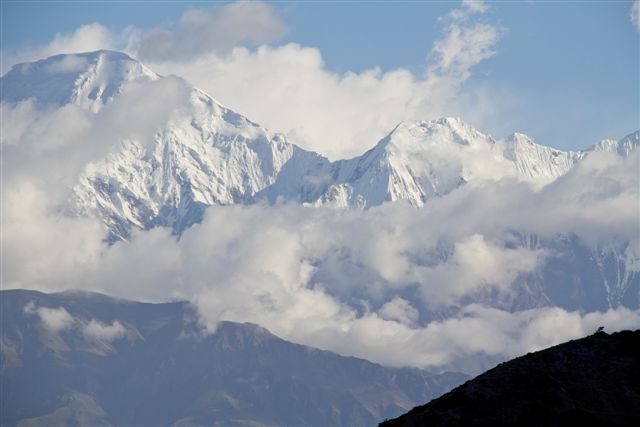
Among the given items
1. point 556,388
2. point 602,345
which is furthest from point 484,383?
point 602,345

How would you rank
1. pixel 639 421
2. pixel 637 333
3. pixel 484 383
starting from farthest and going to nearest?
1. pixel 637 333
2. pixel 484 383
3. pixel 639 421

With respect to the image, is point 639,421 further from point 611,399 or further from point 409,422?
point 409,422

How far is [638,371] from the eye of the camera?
129 meters

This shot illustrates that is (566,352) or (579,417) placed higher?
(566,352)

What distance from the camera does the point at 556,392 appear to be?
124 meters

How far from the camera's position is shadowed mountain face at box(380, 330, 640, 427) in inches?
4722

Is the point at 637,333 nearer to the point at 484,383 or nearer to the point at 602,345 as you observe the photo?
the point at 602,345

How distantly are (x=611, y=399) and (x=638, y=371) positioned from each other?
24.7ft

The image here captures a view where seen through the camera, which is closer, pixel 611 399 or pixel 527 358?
pixel 611 399

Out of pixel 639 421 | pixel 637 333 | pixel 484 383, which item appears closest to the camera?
pixel 639 421

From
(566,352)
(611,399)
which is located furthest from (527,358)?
(611,399)

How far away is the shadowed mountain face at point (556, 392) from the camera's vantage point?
11994 cm

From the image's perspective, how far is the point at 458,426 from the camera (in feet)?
393

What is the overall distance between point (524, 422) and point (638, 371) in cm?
1813
